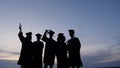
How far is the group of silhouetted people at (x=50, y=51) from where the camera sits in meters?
15.4

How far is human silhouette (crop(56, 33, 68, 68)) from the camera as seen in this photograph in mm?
15562

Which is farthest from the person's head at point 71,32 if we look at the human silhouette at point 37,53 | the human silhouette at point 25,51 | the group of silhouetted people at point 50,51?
the human silhouette at point 25,51

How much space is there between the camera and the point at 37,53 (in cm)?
1625

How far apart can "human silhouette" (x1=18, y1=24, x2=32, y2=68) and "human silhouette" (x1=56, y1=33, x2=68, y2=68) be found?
1.95 meters

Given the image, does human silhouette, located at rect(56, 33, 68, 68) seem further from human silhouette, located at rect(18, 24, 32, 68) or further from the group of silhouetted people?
human silhouette, located at rect(18, 24, 32, 68)

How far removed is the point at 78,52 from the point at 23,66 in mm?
3745

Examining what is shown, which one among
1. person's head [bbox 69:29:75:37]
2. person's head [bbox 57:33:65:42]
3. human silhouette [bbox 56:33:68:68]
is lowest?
human silhouette [bbox 56:33:68:68]

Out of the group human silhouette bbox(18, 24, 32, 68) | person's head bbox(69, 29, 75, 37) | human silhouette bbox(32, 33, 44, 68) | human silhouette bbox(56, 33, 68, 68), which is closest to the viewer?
person's head bbox(69, 29, 75, 37)

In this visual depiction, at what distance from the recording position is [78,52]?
612 inches

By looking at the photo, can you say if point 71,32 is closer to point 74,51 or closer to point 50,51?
point 74,51

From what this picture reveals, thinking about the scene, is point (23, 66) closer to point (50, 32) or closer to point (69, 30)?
point (50, 32)

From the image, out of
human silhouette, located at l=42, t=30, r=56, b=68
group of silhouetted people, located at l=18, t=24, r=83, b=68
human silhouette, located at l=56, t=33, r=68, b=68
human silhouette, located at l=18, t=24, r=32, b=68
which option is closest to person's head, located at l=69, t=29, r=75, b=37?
group of silhouetted people, located at l=18, t=24, r=83, b=68

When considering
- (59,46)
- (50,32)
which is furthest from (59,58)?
(50,32)

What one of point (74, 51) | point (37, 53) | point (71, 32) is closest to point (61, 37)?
point (71, 32)
